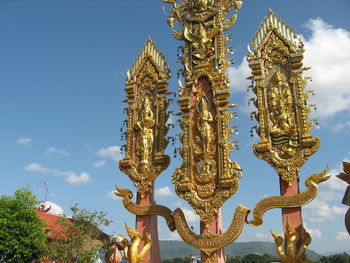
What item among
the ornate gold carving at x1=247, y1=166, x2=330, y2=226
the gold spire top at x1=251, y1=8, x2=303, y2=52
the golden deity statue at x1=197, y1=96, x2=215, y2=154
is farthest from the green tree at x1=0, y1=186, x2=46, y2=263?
the gold spire top at x1=251, y1=8, x2=303, y2=52

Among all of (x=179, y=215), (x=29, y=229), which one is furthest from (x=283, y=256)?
(x=29, y=229)

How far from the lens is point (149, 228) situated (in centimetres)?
1038

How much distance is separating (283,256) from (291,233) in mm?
579

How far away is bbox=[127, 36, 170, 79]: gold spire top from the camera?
12047mm

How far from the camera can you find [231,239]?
904cm

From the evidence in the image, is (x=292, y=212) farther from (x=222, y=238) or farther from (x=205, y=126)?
(x=205, y=126)

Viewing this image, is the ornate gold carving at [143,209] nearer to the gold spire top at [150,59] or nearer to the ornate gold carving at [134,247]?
the ornate gold carving at [134,247]

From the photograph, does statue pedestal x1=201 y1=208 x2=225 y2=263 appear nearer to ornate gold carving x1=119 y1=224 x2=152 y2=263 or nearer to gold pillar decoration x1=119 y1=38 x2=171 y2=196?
ornate gold carving x1=119 y1=224 x2=152 y2=263

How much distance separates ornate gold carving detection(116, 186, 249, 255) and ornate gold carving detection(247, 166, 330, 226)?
32cm

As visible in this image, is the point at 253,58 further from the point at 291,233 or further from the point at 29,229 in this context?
the point at 29,229

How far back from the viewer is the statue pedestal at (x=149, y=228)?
1012 cm

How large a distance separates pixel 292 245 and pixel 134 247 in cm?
433

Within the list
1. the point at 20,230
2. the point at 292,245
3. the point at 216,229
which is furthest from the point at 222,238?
the point at 20,230

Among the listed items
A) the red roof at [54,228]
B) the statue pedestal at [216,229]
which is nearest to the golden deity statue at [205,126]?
the statue pedestal at [216,229]
